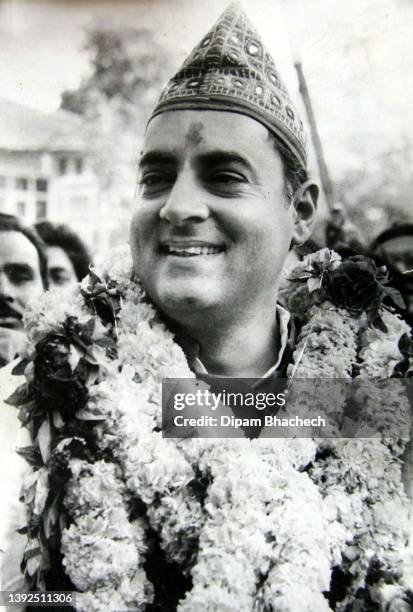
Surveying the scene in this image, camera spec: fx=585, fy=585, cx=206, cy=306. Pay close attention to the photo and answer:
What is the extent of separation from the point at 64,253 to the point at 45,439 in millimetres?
607

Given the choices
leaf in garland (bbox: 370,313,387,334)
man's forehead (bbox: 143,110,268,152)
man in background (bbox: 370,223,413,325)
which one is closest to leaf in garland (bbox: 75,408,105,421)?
man's forehead (bbox: 143,110,268,152)

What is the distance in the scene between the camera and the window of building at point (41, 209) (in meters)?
1.92

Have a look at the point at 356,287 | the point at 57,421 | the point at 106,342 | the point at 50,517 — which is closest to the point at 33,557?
the point at 50,517

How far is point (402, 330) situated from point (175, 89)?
1062mm

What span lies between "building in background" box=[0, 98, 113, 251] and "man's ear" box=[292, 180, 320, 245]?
60cm

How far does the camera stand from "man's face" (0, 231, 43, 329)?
192 cm

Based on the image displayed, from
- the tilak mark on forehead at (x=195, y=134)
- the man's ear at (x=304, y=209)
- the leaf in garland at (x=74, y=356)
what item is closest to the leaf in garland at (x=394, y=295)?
the man's ear at (x=304, y=209)

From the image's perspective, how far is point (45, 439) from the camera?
5.46 ft

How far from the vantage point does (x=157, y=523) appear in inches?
64.0

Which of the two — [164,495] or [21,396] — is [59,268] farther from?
[164,495]

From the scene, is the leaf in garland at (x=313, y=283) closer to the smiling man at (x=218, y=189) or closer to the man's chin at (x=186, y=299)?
the smiling man at (x=218, y=189)

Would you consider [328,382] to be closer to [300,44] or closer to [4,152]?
[300,44]

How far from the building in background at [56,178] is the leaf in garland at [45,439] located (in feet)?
1.96

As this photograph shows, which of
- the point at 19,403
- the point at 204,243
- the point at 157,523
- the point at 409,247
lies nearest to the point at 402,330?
the point at 409,247
